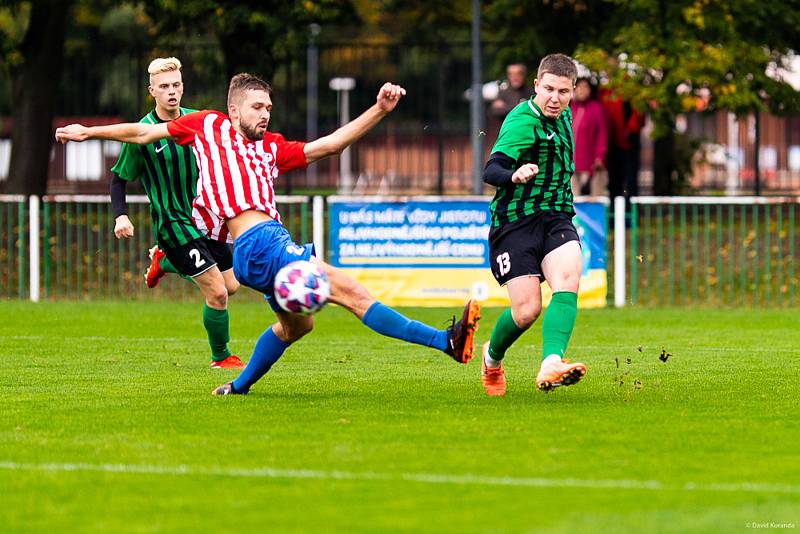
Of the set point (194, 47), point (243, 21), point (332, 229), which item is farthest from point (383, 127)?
point (332, 229)

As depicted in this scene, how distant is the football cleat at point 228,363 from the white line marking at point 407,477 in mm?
4864

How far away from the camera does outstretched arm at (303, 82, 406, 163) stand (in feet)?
29.7

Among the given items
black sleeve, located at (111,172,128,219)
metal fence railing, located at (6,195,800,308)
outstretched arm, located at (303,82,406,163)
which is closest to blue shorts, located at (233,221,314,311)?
outstretched arm, located at (303,82,406,163)

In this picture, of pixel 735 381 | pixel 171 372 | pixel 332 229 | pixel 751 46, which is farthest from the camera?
pixel 751 46

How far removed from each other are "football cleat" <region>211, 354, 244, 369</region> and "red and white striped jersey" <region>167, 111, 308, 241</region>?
270 cm

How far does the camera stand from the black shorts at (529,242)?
9492 mm

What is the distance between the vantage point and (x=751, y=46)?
22766 millimetres

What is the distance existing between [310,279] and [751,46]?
15.4m

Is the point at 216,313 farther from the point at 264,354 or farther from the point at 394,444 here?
the point at 394,444

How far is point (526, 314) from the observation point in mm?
9406

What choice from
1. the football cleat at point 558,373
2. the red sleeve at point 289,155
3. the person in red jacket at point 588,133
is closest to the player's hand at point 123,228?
the red sleeve at point 289,155

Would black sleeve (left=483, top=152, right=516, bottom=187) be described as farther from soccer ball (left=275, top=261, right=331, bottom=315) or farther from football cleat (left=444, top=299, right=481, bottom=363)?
soccer ball (left=275, top=261, right=331, bottom=315)

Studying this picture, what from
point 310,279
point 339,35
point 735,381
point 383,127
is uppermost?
point 339,35

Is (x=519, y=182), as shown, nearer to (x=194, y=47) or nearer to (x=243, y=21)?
(x=243, y=21)
